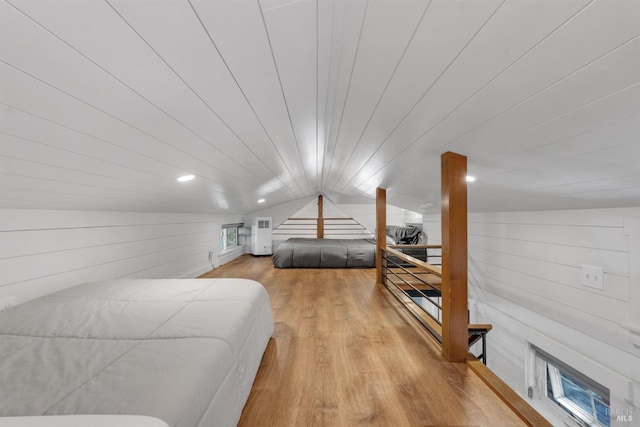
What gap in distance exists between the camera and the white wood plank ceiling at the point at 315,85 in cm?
65

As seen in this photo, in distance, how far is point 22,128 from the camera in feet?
2.89

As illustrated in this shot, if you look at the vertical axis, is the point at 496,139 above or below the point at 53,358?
above

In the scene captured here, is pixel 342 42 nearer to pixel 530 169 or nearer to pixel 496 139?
pixel 496 139

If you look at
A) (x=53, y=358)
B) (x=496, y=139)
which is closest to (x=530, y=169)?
(x=496, y=139)

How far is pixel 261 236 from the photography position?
20.5ft

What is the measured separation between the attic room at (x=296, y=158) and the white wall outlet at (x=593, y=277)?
0.05 feet

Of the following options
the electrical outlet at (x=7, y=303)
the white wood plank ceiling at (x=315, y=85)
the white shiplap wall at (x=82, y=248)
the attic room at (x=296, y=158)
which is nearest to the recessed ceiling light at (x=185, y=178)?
the attic room at (x=296, y=158)

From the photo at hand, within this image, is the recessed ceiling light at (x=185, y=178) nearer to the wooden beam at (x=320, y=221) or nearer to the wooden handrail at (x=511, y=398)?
the wooden handrail at (x=511, y=398)

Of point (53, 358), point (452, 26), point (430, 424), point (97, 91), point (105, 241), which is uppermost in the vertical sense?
point (452, 26)

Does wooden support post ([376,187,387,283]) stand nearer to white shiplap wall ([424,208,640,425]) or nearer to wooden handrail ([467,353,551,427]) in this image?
white shiplap wall ([424,208,640,425])

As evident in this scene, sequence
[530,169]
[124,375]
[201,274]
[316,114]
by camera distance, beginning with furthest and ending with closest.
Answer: [201,274], [316,114], [530,169], [124,375]

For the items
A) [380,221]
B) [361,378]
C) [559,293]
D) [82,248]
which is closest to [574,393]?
[559,293]

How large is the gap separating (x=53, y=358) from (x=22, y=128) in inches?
35.0

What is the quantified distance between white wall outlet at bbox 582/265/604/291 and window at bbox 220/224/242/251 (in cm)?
544
